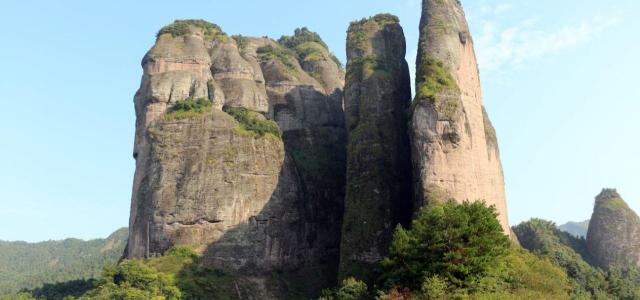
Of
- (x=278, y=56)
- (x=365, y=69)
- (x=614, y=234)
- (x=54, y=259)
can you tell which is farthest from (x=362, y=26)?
(x=54, y=259)

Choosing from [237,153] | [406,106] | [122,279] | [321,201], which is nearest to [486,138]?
[406,106]

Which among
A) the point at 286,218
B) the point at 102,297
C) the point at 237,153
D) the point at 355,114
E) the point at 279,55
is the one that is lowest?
the point at 102,297

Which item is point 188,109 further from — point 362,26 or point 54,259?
point 54,259

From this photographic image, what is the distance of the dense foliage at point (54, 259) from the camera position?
111125mm

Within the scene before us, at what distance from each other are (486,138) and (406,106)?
7163 mm

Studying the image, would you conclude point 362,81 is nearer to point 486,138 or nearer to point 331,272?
point 486,138

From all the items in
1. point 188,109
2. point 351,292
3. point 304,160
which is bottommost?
point 351,292

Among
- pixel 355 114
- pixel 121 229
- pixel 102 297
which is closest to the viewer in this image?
pixel 102 297

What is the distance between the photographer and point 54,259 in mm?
166125

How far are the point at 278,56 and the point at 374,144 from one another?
25437 millimetres

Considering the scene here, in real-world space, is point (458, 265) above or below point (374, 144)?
below

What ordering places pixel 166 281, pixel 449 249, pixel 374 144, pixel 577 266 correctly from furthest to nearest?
pixel 577 266 → pixel 374 144 → pixel 166 281 → pixel 449 249

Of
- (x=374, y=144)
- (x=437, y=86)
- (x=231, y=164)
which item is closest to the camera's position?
(x=437, y=86)

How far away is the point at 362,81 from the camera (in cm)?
4994
